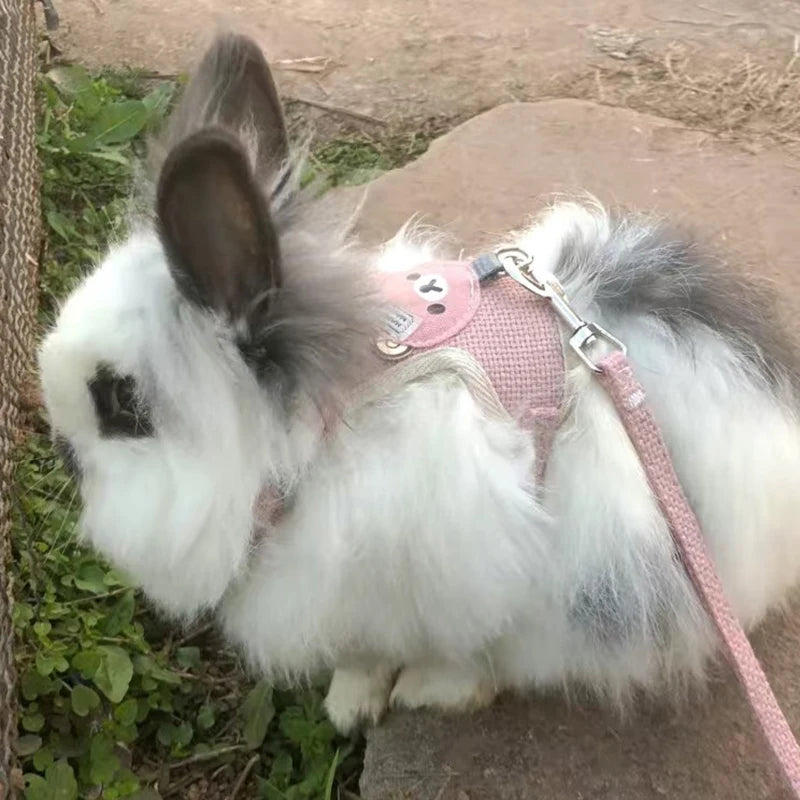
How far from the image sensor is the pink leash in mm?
1570

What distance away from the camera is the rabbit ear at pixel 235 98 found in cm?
166

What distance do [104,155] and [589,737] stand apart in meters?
2.41

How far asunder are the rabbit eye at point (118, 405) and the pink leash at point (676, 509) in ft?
2.13

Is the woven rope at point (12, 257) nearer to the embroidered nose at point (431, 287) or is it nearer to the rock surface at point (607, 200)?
the rock surface at point (607, 200)

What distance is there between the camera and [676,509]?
1658 mm

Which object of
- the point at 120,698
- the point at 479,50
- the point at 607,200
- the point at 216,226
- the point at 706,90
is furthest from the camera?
the point at 479,50

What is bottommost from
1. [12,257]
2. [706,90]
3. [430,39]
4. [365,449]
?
[12,257]

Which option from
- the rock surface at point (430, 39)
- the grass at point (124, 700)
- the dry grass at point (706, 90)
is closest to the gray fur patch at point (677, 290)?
the grass at point (124, 700)

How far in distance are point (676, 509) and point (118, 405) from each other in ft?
2.82

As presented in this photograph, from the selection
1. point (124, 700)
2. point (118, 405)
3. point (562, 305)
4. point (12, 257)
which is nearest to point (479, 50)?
point (12, 257)

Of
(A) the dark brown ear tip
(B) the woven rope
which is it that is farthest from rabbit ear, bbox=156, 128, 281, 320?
(B) the woven rope

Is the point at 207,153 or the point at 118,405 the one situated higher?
the point at 207,153

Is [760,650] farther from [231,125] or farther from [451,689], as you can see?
[231,125]

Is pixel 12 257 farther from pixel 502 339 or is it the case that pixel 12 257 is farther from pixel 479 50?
pixel 479 50
